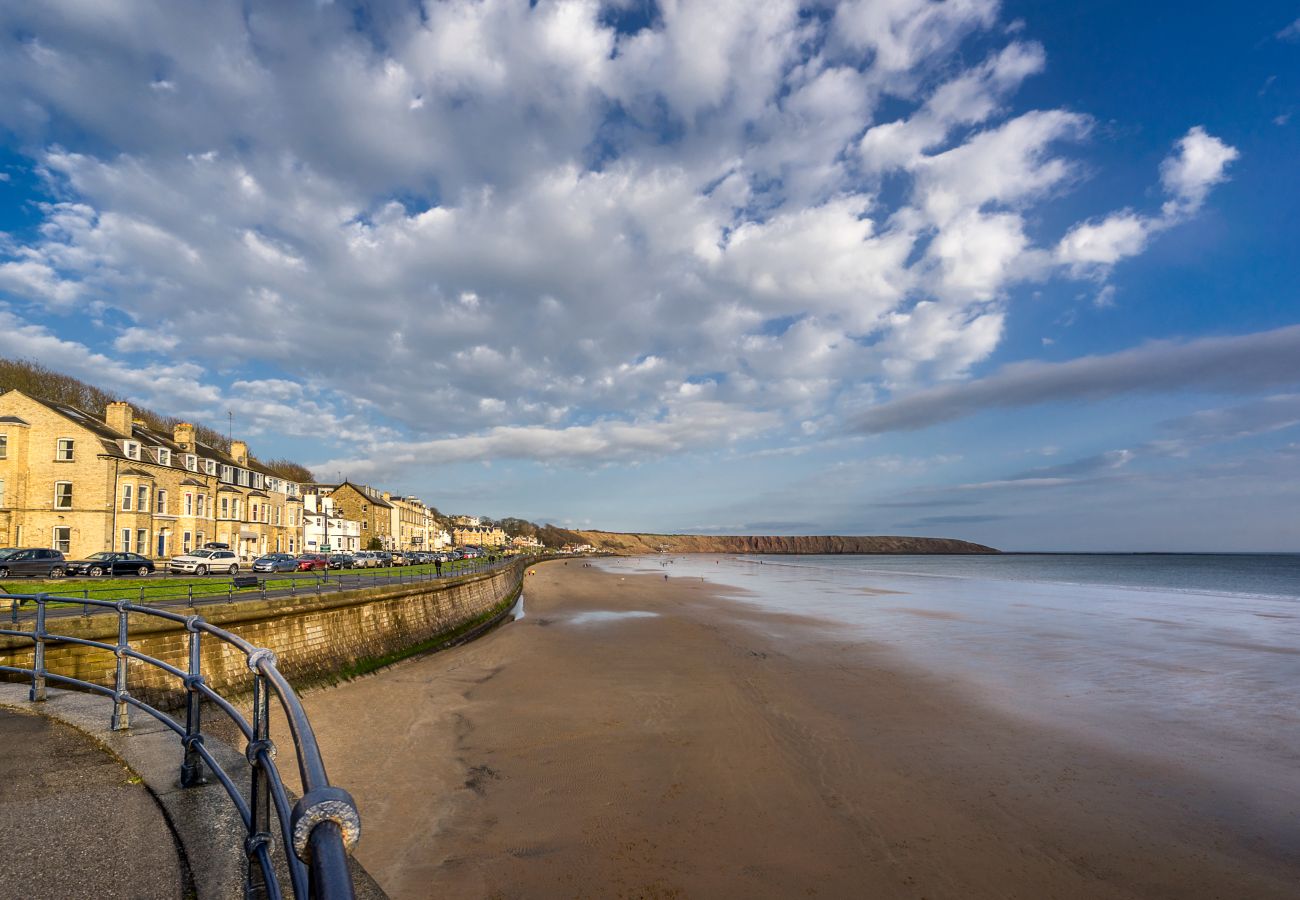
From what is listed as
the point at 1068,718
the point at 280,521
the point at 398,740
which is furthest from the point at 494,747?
the point at 280,521

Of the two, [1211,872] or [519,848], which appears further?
[519,848]

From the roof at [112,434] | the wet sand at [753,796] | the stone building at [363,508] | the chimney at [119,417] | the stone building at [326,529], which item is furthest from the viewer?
the stone building at [363,508]

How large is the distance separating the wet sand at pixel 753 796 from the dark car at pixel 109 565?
19.0 m

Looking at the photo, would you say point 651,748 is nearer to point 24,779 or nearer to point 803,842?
point 803,842

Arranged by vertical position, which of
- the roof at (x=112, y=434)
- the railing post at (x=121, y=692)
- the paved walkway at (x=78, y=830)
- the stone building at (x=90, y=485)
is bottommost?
the paved walkway at (x=78, y=830)

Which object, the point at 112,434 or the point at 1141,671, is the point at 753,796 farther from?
the point at 112,434

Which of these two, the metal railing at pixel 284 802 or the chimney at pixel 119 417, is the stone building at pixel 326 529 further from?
the metal railing at pixel 284 802

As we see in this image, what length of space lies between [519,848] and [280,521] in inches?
2187

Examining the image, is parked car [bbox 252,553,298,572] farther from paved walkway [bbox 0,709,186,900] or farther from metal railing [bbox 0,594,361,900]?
metal railing [bbox 0,594,361,900]

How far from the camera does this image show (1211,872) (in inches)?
328

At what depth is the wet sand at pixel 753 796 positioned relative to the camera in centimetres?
827

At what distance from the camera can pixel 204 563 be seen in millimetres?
33781

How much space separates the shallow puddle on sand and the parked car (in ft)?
59.4

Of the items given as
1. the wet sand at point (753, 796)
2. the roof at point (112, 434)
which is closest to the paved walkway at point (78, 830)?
the wet sand at point (753, 796)
